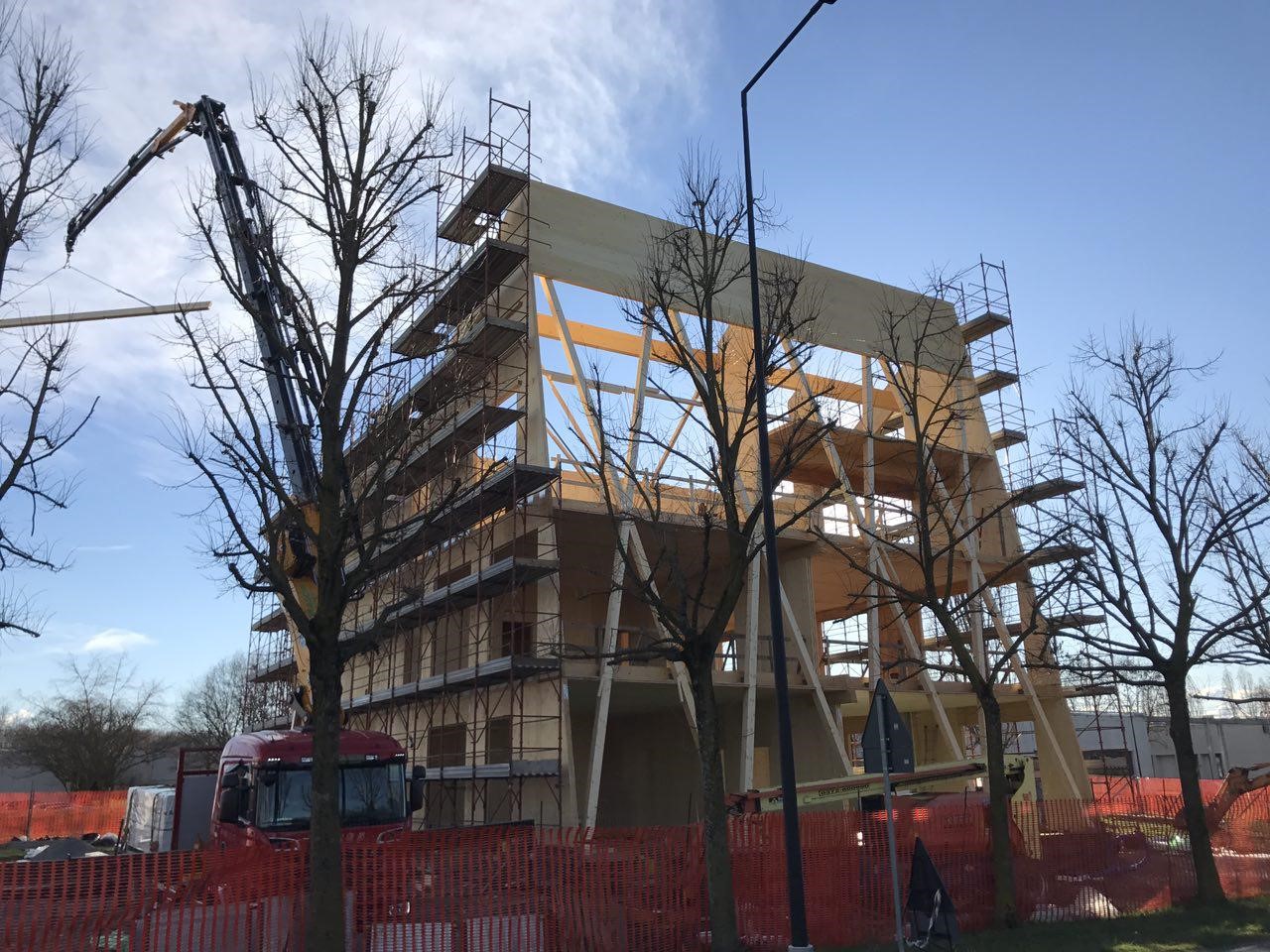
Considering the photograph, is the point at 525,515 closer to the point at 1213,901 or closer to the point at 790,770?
the point at 790,770

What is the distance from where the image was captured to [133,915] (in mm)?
9148

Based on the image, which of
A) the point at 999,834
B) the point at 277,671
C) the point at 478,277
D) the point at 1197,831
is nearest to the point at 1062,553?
the point at 1197,831

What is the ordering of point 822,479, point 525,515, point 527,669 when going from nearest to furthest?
point 527,669 < point 525,515 < point 822,479

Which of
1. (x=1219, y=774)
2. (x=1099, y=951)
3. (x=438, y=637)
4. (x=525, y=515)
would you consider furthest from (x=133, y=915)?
(x=1219, y=774)

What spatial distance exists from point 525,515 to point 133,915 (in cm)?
1405

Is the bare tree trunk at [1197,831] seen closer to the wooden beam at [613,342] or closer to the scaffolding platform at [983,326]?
the wooden beam at [613,342]

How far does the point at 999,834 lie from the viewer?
44.5 feet


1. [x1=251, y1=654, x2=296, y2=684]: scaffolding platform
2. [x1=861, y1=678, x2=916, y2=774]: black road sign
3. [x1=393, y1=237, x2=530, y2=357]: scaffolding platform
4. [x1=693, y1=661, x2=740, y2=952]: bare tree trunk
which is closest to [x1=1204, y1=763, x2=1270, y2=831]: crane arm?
[x1=861, y1=678, x2=916, y2=774]: black road sign

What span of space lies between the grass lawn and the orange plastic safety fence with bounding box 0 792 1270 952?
31.1 inches

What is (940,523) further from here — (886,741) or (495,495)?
(886,741)

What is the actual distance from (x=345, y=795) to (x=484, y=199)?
51.6ft

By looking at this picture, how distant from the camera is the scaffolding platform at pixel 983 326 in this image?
32.0 meters

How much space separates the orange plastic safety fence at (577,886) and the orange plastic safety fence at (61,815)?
3055 centimetres

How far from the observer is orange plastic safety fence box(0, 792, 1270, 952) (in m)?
9.18
